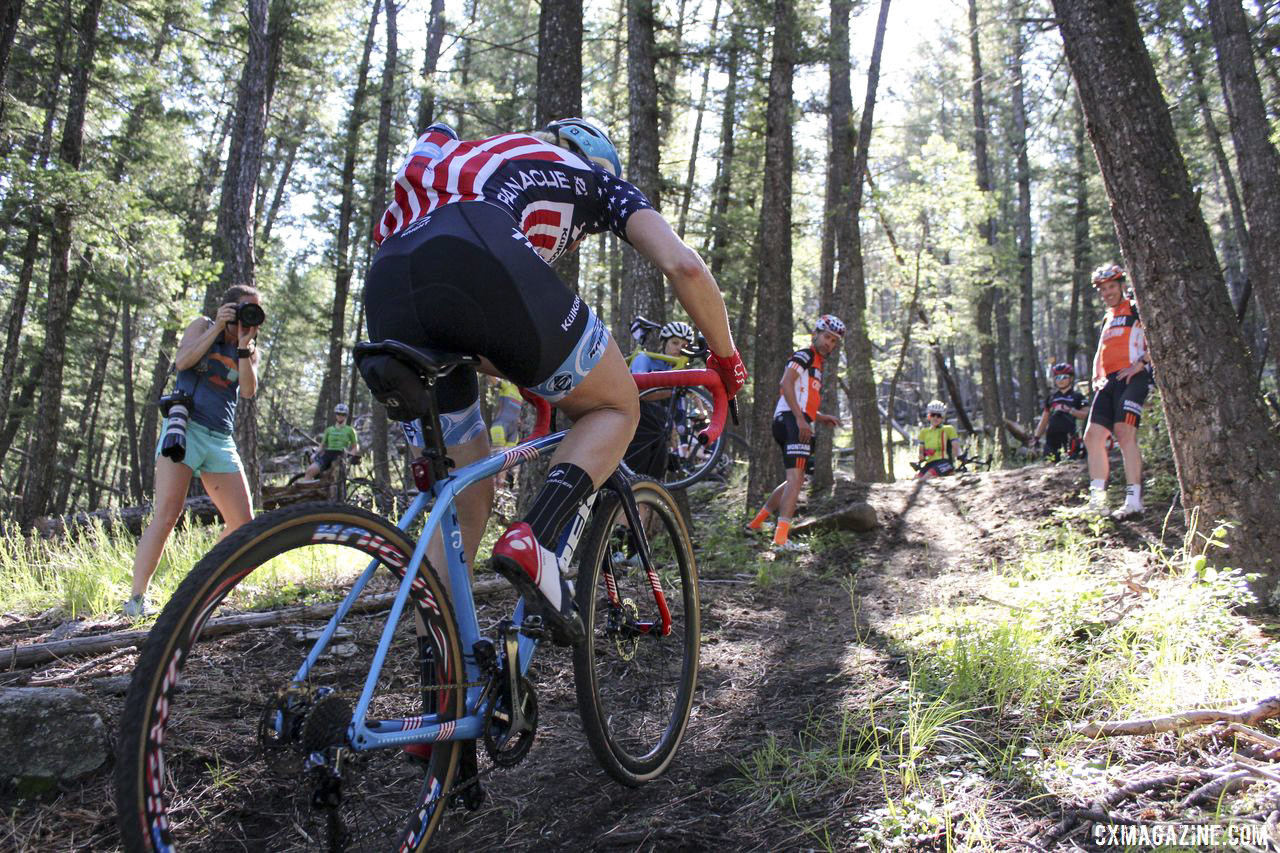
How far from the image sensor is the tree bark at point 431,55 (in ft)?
46.3

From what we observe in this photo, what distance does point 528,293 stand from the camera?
2.14 m

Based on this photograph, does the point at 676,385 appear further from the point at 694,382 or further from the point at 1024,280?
the point at 1024,280

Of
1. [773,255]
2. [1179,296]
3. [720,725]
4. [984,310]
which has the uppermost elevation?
[984,310]

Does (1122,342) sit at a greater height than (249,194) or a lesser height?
lesser

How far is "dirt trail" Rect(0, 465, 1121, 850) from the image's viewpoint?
2252 millimetres

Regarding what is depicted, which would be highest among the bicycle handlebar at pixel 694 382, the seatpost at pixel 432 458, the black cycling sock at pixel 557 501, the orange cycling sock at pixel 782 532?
the bicycle handlebar at pixel 694 382

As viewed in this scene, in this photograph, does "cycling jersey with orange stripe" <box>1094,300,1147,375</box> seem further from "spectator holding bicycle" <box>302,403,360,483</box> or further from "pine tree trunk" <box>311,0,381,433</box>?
"pine tree trunk" <box>311,0,381,433</box>

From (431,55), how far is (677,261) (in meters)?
20.7

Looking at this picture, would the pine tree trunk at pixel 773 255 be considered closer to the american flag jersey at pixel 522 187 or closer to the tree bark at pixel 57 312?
the american flag jersey at pixel 522 187

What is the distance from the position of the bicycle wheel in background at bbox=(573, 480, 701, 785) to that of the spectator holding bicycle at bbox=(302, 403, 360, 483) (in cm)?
1184

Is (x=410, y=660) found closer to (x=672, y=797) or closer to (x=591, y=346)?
(x=672, y=797)

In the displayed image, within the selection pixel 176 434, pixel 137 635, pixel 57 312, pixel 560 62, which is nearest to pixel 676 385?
pixel 137 635

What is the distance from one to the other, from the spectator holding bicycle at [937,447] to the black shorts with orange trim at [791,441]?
698cm

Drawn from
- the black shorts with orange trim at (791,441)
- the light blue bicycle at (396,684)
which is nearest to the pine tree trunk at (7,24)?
the light blue bicycle at (396,684)
